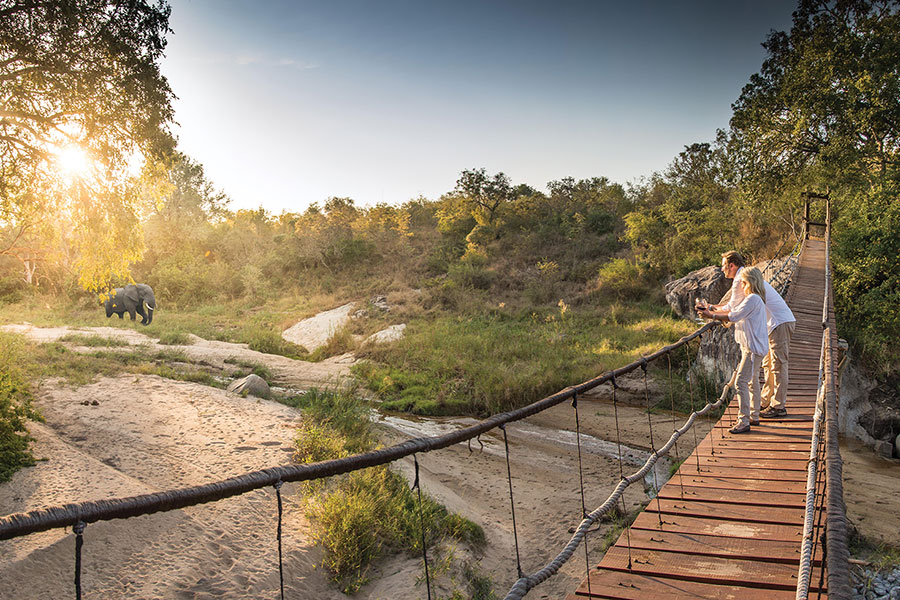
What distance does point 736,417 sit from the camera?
5043mm

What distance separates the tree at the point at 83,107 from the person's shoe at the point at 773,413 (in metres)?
9.44

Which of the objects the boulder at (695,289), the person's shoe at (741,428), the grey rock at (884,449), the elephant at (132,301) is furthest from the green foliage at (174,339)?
the grey rock at (884,449)

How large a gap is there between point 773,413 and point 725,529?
2.40 m

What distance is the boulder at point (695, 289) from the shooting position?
13.5 meters

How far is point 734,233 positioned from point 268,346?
15.6m

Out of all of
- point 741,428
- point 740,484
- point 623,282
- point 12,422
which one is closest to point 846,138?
point 623,282

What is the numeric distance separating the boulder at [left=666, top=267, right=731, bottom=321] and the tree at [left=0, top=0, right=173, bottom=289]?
512 inches

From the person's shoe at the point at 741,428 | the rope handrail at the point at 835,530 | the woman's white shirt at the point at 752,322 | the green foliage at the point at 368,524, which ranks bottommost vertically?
the green foliage at the point at 368,524

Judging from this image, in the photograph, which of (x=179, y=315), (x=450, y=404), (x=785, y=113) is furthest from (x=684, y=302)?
(x=179, y=315)

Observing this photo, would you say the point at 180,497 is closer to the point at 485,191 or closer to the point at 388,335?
the point at 388,335

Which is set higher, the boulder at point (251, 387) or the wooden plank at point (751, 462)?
the wooden plank at point (751, 462)

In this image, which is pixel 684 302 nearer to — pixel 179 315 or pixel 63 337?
pixel 63 337

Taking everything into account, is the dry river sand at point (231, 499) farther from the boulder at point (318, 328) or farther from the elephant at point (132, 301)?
the elephant at point (132, 301)

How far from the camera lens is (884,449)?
346 inches
